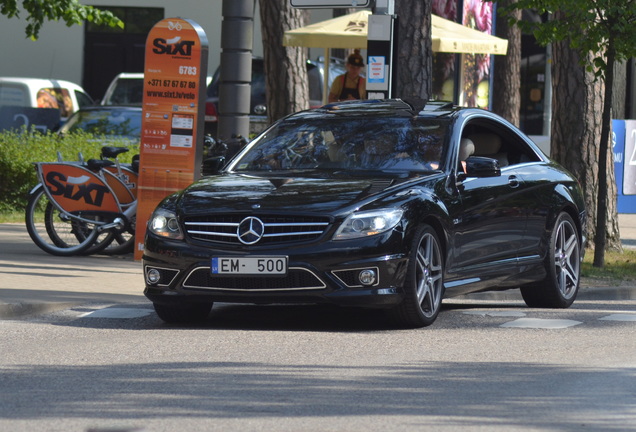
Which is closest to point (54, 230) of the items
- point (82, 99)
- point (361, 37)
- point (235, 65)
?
point (235, 65)

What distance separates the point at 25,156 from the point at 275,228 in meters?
10.1

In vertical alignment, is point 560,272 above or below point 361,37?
below

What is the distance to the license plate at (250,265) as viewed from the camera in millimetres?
8961

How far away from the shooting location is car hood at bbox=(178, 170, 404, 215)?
9.07 meters

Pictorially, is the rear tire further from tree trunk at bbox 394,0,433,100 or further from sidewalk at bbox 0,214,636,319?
tree trunk at bbox 394,0,433,100

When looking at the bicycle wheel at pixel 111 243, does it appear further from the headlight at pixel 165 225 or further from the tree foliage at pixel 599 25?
the tree foliage at pixel 599 25

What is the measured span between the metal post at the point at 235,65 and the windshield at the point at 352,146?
480 centimetres

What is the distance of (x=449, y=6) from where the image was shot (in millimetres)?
23484

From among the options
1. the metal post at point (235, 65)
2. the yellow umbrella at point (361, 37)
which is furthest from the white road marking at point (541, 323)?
the yellow umbrella at point (361, 37)

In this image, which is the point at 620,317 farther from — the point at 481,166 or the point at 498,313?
the point at 481,166

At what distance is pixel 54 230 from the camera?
1409 centimetres

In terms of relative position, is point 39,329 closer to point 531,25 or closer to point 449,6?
point 531,25

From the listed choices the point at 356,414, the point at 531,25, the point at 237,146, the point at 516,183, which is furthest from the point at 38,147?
the point at 356,414

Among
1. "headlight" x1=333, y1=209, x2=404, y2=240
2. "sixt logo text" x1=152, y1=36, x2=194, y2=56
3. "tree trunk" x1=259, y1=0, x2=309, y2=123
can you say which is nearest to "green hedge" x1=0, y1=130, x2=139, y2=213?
"tree trunk" x1=259, y1=0, x2=309, y2=123
